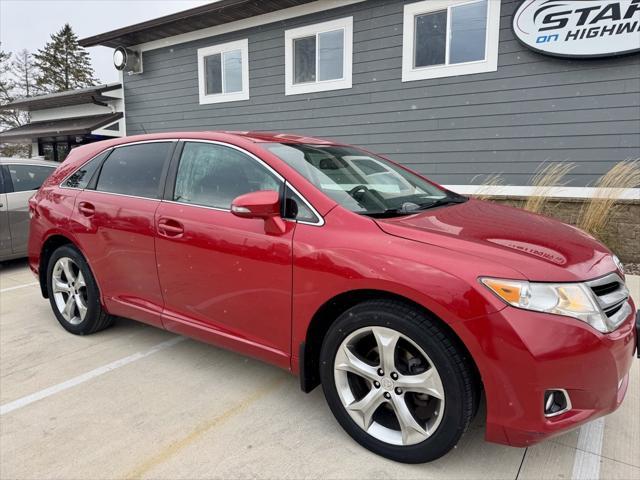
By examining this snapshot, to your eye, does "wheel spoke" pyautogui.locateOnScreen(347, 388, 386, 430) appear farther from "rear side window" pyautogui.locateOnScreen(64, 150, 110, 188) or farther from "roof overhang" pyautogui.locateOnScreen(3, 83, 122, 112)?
"roof overhang" pyautogui.locateOnScreen(3, 83, 122, 112)

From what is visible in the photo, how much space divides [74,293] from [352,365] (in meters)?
2.58

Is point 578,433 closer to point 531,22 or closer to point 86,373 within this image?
point 86,373

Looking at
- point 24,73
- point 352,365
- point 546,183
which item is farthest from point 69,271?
point 24,73

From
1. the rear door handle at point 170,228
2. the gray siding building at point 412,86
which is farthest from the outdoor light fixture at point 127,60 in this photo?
the rear door handle at point 170,228

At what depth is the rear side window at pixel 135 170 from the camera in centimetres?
303

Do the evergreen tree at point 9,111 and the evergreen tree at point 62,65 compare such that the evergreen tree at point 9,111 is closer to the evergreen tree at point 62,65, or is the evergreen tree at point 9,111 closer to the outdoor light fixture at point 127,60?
the evergreen tree at point 62,65

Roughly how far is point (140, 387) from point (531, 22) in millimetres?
6662

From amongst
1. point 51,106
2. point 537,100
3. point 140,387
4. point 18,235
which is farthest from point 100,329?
point 51,106

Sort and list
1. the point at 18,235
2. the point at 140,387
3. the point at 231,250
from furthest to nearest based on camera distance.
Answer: the point at 18,235 → the point at 140,387 → the point at 231,250

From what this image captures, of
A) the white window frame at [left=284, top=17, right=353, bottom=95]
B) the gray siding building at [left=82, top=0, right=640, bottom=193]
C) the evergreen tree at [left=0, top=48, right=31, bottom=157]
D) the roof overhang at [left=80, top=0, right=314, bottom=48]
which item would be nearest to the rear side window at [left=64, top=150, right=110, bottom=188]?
the gray siding building at [left=82, top=0, right=640, bottom=193]

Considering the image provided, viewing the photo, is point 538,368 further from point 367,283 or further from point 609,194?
point 609,194

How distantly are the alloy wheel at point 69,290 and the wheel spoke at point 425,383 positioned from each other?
2.67 metres

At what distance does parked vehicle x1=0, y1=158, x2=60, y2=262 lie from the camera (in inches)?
225

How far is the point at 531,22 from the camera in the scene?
6.21m
